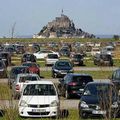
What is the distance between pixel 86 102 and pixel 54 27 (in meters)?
127

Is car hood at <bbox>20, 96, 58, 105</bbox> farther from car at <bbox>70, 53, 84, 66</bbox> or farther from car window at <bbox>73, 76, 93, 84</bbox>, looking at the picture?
car at <bbox>70, 53, 84, 66</bbox>

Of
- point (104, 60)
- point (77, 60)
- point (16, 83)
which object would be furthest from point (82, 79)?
point (77, 60)

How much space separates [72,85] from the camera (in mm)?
28969

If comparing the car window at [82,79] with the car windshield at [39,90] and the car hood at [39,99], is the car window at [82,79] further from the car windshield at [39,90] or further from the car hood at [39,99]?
the car hood at [39,99]

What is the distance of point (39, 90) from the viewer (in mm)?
20375

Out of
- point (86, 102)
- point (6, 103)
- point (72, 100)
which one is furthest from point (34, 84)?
point (6, 103)

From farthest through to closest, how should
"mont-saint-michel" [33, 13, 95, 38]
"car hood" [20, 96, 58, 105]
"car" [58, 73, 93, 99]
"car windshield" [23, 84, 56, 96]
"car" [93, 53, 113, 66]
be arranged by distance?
"mont-saint-michel" [33, 13, 95, 38]
"car" [58, 73, 93, 99]
"car windshield" [23, 84, 56, 96]
"car hood" [20, 96, 58, 105]
"car" [93, 53, 113, 66]

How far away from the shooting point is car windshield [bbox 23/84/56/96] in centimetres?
2037

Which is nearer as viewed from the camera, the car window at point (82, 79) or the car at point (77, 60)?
the car window at point (82, 79)

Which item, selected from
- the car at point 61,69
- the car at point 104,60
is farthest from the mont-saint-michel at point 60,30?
the car at point 61,69

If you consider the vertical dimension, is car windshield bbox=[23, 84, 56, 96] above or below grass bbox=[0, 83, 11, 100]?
below

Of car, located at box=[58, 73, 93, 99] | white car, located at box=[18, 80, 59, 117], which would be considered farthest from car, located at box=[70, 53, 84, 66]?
white car, located at box=[18, 80, 59, 117]

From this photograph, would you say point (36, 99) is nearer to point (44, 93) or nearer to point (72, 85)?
point (44, 93)

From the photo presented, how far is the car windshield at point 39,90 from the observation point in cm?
2037
